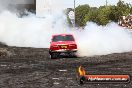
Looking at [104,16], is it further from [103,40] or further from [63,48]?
[63,48]

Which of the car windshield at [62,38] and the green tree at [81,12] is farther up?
the green tree at [81,12]

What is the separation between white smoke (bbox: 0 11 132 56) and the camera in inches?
1223

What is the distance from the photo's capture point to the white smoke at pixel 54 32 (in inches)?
1223

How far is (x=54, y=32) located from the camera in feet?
168

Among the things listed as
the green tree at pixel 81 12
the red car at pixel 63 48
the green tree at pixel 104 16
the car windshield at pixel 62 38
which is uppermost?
the green tree at pixel 81 12

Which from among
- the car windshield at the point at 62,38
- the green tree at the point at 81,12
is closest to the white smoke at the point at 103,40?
the car windshield at the point at 62,38

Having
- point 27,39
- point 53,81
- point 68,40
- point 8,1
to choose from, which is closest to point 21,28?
point 27,39

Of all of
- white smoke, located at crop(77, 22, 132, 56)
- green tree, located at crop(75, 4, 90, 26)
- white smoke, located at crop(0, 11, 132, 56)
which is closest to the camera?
white smoke, located at crop(77, 22, 132, 56)

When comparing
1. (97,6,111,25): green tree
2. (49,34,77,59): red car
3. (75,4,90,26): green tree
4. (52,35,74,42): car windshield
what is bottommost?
(49,34,77,59): red car

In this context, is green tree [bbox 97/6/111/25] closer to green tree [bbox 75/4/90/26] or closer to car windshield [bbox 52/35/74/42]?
green tree [bbox 75/4/90/26]

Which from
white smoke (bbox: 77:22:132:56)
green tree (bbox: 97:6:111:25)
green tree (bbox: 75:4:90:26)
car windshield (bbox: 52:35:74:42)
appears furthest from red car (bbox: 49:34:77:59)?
green tree (bbox: 75:4:90:26)

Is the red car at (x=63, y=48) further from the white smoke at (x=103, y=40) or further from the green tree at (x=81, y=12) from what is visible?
the green tree at (x=81, y=12)

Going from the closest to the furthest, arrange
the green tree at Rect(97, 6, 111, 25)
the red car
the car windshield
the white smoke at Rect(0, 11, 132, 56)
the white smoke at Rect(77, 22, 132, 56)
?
the red car, the car windshield, the white smoke at Rect(77, 22, 132, 56), the white smoke at Rect(0, 11, 132, 56), the green tree at Rect(97, 6, 111, 25)

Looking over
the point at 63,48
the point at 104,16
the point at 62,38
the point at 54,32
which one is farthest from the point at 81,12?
the point at 63,48
